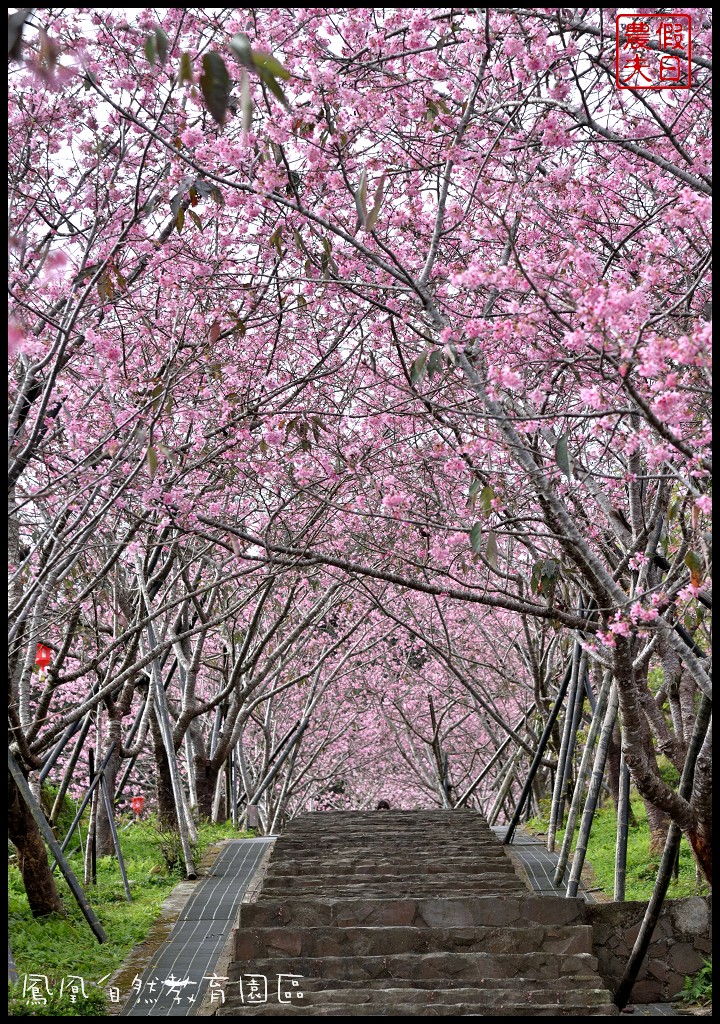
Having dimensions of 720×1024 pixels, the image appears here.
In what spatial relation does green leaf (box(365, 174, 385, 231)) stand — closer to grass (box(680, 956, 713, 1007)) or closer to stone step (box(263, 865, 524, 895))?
stone step (box(263, 865, 524, 895))

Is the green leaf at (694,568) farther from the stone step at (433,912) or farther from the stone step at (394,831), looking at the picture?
the stone step at (394,831)

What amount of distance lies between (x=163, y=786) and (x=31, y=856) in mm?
4331

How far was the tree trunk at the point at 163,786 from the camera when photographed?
1109cm

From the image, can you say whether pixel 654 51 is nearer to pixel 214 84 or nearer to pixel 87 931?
pixel 214 84

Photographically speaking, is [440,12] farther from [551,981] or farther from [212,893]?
[212,893]

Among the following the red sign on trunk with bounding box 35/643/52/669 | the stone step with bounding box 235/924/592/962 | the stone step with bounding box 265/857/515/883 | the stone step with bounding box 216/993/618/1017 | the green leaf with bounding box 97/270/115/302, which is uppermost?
the green leaf with bounding box 97/270/115/302

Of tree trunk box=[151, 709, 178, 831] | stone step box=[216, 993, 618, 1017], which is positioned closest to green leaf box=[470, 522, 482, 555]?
stone step box=[216, 993, 618, 1017]

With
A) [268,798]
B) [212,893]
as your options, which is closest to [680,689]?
[212,893]

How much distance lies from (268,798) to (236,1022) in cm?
1265

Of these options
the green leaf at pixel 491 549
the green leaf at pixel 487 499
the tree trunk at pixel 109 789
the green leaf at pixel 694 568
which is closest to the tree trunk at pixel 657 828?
the tree trunk at pixel 109 789

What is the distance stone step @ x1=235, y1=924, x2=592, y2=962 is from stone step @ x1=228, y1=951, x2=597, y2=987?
271 millimetres

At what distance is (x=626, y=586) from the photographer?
751 centimetres

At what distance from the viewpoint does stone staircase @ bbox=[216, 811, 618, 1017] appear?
5277mm

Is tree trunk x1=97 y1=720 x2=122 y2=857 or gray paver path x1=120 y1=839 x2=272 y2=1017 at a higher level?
tree trunk x1=97 y1=720 x2=122 y2=857
